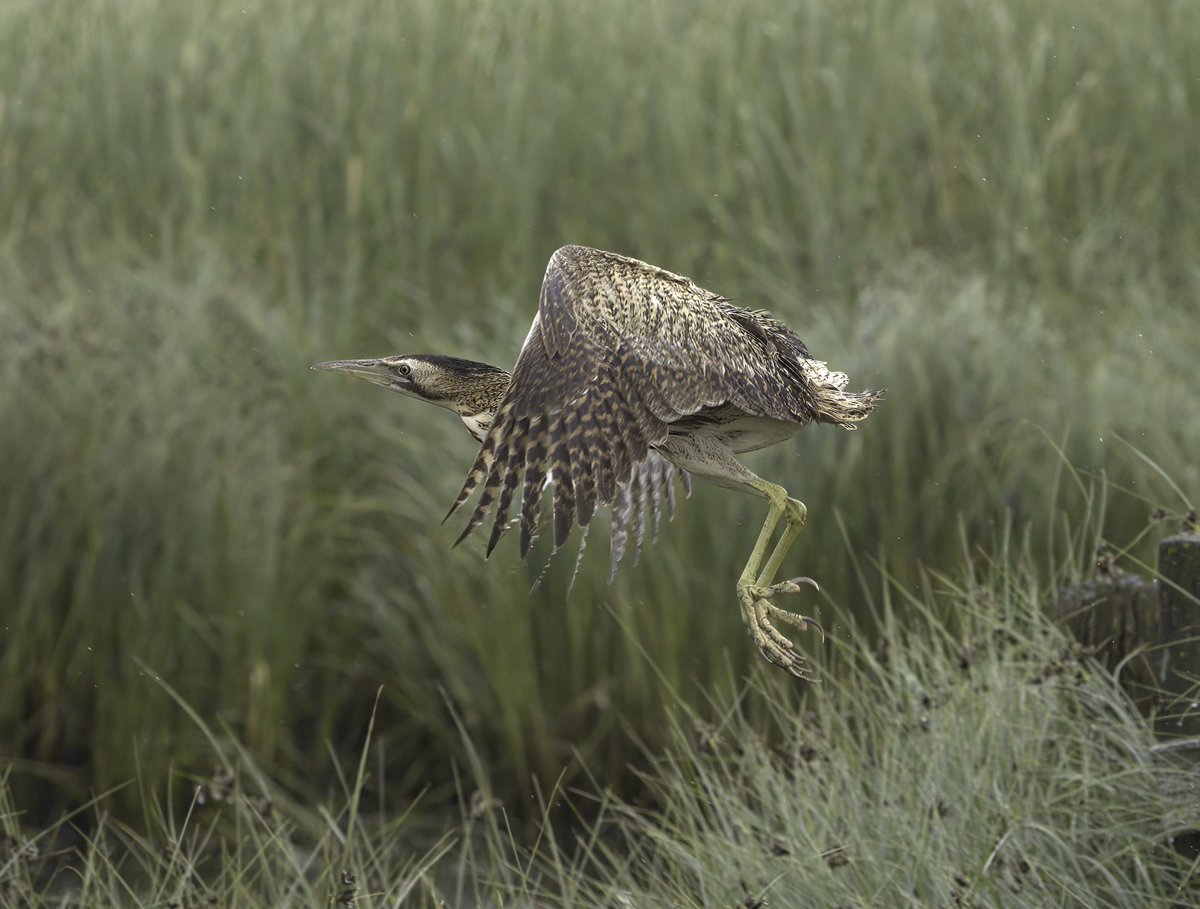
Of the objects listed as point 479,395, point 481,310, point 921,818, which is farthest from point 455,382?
point 481,310

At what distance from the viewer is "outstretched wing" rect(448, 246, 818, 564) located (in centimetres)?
172

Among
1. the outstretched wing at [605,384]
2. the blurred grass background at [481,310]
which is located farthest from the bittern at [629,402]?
the blurred grass background at [481,310]

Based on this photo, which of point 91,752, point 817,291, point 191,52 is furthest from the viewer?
point 191,52

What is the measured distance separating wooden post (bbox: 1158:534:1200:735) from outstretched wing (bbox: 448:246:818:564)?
4.95 feet

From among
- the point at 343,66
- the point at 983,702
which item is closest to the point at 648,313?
the point at 983,702

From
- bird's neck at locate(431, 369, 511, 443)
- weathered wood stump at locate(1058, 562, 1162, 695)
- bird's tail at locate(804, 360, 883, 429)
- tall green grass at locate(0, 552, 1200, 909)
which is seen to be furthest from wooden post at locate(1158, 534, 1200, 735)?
bird's neck at locate(431, 369, 511, 443)

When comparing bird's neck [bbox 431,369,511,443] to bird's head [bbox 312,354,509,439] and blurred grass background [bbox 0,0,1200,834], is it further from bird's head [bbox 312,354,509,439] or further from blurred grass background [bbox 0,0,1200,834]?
blurred grass background [bbox 0,0,1200,834]

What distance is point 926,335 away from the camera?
16.4ft

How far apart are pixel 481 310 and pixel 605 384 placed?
4.16 m

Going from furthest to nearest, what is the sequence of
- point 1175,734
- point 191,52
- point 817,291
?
point 191,52 < point 817,291 < point 1175,734

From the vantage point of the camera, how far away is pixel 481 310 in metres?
5.88

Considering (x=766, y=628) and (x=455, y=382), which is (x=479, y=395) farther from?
(x=766, y=628)

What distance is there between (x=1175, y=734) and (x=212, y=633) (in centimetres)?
275

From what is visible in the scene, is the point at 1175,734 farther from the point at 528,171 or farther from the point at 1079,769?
the point at 528,171
